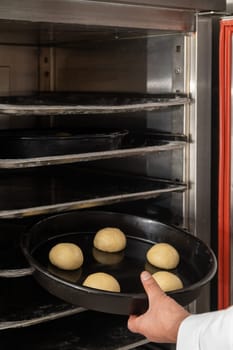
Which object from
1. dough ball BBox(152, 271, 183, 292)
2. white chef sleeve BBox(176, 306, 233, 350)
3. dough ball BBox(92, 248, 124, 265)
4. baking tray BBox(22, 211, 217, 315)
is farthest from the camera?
dough ball BBox(92, 248, 124, 265)

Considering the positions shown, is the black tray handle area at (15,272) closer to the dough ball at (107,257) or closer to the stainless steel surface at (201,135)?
the dough ball at (107,257)

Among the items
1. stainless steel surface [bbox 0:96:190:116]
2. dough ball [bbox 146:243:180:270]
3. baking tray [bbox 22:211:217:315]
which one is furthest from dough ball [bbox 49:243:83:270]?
stainless steel surface [bbox 0:96:190:116]

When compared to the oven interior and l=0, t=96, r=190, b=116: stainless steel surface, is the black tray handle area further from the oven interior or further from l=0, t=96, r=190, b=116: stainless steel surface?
l=0, t=96, r=190, b=116: stainless steel surface

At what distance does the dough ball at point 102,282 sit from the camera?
110cm

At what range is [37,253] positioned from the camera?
1.28 meters

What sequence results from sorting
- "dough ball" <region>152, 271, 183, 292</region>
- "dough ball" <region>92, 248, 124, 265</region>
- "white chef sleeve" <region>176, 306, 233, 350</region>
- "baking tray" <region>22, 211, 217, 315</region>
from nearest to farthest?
1. "white chef sleeve" <region>176, 306, 233, 350</region>
2. "baking tray" <region>22, 211, 217, 315</region>
3. "dough ball" <region>152, 271, 183, 292</region>
4. "dough ball" <region>92, 248, 124, 265</region>

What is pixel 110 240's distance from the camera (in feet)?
4.22

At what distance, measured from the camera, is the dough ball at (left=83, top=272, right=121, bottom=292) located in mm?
1098

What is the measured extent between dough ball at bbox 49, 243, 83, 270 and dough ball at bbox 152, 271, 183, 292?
17 cm

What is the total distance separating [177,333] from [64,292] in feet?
0.68

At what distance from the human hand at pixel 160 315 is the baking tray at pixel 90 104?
1.12 feet

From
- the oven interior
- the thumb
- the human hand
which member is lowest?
the human hand

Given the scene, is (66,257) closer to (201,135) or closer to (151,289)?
(151,289)

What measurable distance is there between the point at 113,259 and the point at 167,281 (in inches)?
7.4
